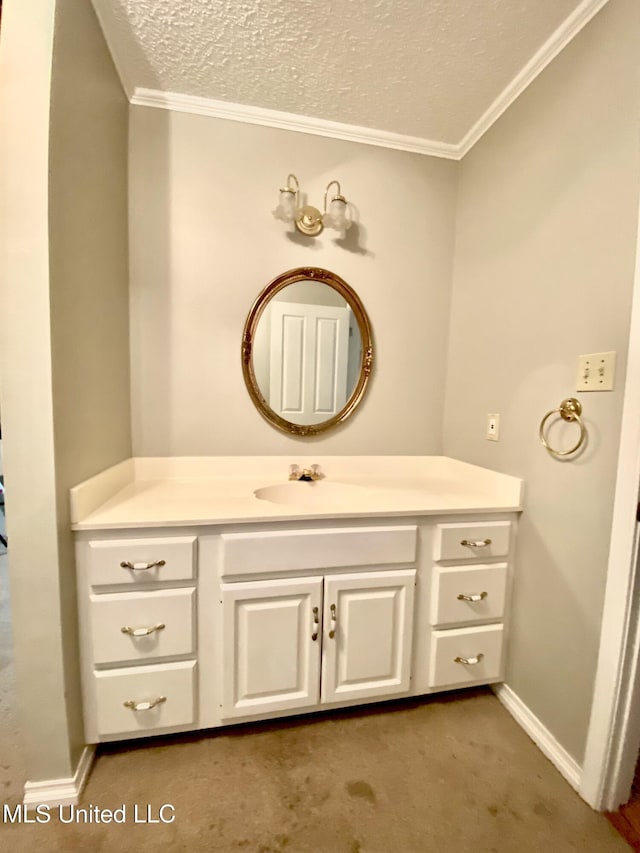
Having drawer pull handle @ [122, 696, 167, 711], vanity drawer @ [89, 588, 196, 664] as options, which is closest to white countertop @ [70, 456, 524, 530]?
vanity drawer @ [89, 588, 196, 664]

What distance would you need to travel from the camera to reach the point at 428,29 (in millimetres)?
1185

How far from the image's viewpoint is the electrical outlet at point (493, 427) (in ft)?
4.93

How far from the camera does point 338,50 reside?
1.27m

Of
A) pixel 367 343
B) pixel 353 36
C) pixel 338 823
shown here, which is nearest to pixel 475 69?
pixel 353 36

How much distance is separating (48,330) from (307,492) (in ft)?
3.61

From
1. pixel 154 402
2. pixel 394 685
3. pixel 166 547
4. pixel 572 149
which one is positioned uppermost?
pixel 572 149

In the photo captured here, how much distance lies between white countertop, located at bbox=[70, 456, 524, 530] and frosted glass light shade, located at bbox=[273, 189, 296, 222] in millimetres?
1071

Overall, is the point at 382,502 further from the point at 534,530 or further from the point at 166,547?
the point at 166,547

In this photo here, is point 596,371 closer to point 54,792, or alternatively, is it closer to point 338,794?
point 338,794

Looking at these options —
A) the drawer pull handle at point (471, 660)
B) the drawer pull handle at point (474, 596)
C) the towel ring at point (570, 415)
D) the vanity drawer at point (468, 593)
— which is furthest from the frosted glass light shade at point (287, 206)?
the drawer pull handle at point (471, 660)

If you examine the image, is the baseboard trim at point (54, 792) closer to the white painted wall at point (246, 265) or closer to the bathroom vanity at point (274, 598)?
the bathroom vanity at point (274, 598)

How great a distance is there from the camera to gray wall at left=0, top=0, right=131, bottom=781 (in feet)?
2.94

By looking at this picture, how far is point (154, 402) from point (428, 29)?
1.65 m

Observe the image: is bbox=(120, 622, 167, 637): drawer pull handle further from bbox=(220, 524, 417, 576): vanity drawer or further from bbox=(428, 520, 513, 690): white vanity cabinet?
bbox=(428, 520, 513, 690): white vanity cabinet
